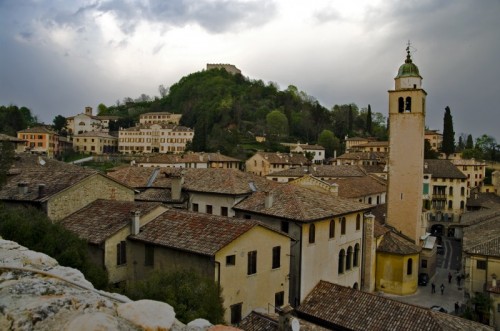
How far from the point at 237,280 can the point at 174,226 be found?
4.21 metres

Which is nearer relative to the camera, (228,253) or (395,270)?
(228,253)

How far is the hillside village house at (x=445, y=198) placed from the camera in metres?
62.9

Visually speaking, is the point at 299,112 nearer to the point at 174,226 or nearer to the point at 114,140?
the point at 114,140

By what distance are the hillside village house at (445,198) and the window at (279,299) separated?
157 feet

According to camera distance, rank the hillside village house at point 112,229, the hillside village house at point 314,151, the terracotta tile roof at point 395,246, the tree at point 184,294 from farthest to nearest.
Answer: the hillside village house at point 314,151
the terracotta tile roof at point 395,246
the hillside village house at point 112,229
the tree at point 184,294

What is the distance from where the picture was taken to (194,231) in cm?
1970

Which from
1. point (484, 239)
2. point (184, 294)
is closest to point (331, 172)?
point (484, 239)

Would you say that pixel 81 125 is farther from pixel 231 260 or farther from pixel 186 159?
pixel 231 260

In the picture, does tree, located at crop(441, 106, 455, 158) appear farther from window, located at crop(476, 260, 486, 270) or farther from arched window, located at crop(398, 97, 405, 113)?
window, located at crop(476, 260, 486, 270)

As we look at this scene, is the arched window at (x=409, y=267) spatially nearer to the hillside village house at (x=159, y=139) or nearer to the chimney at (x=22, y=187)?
the chimney at (x=22, y=187)

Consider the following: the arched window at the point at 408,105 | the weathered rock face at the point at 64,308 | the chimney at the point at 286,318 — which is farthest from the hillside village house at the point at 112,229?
the arched window at the point at 408,105

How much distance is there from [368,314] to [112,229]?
1281 centimetres

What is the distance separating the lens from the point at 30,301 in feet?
14.2

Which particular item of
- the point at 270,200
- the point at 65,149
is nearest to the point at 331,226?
the point at 270,200
